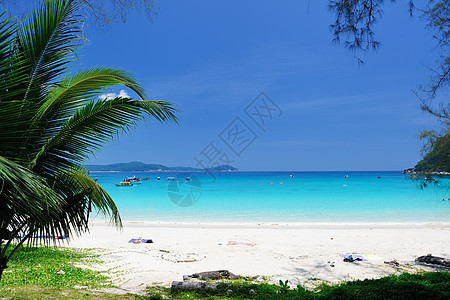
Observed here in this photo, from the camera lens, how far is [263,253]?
Result: 9.74 m

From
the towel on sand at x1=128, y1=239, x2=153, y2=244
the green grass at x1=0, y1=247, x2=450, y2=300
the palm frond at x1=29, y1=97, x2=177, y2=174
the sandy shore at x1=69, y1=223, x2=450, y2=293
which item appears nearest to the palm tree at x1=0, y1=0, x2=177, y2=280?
the palm frond at x1=29, y1=97, x2=177, y2=174

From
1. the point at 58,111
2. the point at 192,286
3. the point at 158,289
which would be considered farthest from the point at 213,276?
the point at 58,111

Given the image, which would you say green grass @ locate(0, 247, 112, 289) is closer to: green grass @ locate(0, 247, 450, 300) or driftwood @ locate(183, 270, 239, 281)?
green grass @ locate(0, 247, 450, 300)

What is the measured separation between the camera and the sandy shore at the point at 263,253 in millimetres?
7238

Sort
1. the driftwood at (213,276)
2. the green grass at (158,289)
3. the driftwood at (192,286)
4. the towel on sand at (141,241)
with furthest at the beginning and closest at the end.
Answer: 1. the towel on sand at (141,241)
2. the driftwood at (213,276)
3. the driftwood at (192,286)
4. the green grass at (158,289)

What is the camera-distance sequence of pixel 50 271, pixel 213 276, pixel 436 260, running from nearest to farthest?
pixel 213 276 < pixel 50 271 < pixel 436 260

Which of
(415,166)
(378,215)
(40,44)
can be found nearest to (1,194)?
(40,44)

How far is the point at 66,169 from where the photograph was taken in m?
3.83

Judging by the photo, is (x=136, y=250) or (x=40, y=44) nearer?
(x=40, y=44)

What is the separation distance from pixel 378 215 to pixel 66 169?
23842 mm

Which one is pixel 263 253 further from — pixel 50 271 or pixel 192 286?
pixel 50 271

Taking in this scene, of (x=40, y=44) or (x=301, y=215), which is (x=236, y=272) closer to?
(x=40, y=44)

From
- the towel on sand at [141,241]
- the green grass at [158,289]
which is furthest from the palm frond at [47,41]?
the towel on sand at [141,241]

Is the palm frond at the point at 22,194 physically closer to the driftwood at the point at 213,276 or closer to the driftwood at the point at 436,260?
the driftwood at the point at 213,276
